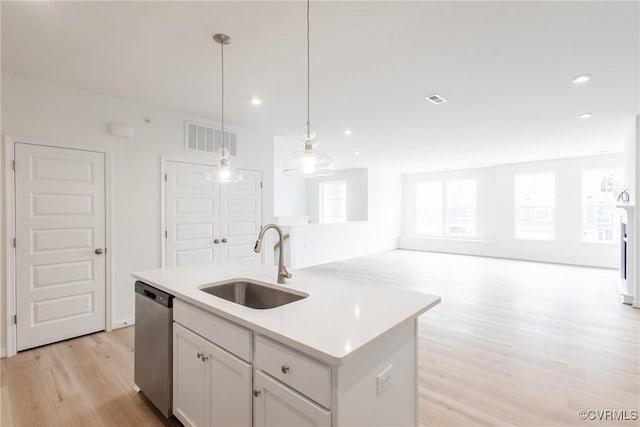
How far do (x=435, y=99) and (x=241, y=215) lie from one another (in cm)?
311

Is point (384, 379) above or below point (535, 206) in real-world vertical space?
below

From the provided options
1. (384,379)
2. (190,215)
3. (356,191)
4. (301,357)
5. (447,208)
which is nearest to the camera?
(301,357)

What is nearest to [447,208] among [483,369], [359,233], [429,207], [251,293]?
[429,207]

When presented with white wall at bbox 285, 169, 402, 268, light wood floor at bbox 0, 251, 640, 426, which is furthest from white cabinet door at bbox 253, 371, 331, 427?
white wall at bbox 285, 169, 402, 268

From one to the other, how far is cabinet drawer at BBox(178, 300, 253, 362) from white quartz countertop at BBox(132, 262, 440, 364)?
2.2 inches

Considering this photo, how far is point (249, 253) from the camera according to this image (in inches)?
192

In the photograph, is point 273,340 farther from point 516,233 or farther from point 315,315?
point 516,233

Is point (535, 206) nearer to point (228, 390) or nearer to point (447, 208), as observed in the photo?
point (447, 208)

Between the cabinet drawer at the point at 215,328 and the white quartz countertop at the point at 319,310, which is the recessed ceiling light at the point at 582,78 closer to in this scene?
the white quartz countertop at the point at 319,310

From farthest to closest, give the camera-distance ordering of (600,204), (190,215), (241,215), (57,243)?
(600,204), (241,215), (190,215), (57,243)

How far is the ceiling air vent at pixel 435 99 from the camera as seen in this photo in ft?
11.3

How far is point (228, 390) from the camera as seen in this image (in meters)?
1.52

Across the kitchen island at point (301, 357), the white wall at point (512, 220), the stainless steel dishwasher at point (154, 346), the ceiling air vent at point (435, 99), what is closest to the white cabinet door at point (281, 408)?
the kitchen island at point (301, 357)

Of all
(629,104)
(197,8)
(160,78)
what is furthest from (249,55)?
(629,104)
